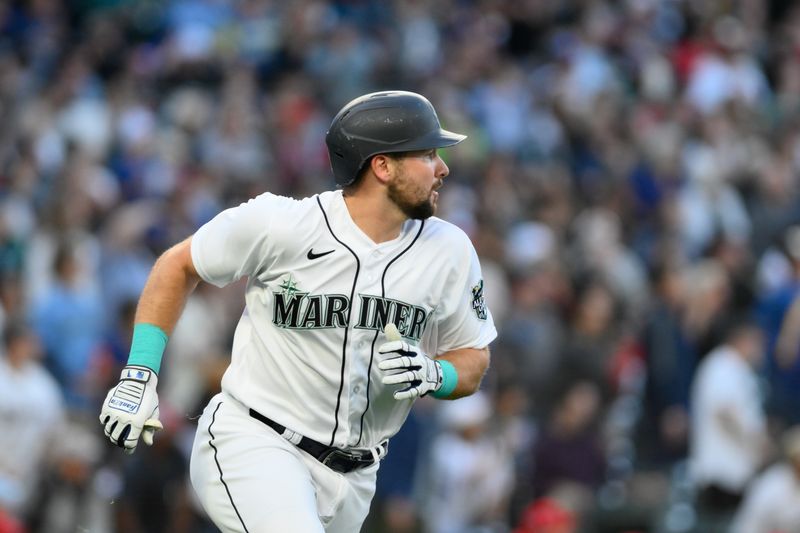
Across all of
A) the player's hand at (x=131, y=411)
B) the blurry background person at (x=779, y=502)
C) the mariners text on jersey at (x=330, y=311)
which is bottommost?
the blurry background person at (x=779, y=502)

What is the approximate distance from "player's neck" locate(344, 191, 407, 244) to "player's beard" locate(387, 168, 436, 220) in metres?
0.03

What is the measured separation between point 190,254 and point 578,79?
10.6 m

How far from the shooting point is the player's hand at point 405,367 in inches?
183

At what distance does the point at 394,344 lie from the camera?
4648 millimetres

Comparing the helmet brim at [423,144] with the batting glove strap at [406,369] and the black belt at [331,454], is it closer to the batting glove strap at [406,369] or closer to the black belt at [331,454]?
the batting glove strap at [406,369]

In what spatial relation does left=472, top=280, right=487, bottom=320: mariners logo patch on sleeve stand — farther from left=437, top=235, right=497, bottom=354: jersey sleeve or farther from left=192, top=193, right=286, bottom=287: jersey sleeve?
left=192, top=193, right=286, bottom=287: jersey sleeve

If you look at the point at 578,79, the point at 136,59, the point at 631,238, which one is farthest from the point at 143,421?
the point at 578,79

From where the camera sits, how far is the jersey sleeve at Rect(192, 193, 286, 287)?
4.83 m

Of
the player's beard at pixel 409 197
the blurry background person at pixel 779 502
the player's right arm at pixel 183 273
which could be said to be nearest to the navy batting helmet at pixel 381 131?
the player's beard at pixel 409 197

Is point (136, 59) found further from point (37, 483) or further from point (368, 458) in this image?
point (368, 458)

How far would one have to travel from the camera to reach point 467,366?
5.12 m

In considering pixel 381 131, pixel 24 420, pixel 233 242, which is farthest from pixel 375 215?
pixel 24 420

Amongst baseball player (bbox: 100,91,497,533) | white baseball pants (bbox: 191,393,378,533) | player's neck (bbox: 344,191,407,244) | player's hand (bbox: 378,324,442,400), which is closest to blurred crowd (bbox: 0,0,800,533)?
white baseball pants (bbox: 191,393,378,533)

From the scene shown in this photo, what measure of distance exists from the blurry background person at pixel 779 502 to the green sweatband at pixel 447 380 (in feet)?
16.3
